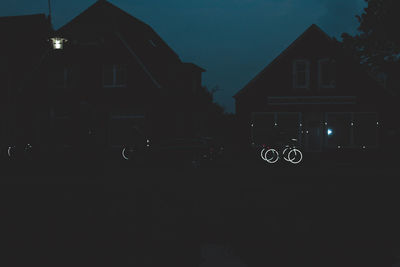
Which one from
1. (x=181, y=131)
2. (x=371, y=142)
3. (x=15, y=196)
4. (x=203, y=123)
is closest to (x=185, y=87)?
(x=181, y=131)

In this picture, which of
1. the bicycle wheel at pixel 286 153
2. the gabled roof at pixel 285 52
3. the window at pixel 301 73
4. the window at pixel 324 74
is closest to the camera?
the bicycle wheel at pixel 286 153

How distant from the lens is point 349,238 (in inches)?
250

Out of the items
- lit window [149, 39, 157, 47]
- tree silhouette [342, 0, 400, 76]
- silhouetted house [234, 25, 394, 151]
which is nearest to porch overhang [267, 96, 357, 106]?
silhouetted house [234, 25, 394, 151]

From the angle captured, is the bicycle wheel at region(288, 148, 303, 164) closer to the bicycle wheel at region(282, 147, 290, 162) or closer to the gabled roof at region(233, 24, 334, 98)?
the bicycle wheel at region(282, 147, 290, 162)

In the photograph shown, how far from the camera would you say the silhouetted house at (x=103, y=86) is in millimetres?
26547

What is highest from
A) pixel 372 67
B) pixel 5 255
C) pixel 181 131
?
pixel 372 67

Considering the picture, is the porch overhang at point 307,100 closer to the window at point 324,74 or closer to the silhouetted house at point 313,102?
the silhouetted house at point 313,102

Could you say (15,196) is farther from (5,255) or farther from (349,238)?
(349,238)

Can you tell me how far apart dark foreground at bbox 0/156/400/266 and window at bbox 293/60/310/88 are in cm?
1531

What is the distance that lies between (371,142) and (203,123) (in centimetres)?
1560

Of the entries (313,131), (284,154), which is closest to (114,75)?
(313,131)

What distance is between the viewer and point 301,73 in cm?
2664

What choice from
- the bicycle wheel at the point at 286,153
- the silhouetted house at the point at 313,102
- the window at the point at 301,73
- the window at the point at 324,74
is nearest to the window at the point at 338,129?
the silhouetted house at the point at 313,102

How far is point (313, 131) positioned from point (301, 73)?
352 centimetres
